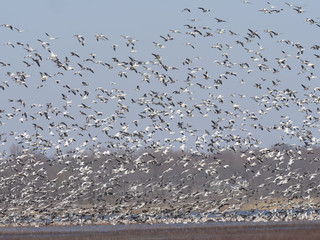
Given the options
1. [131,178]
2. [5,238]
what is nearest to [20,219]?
[5,238]

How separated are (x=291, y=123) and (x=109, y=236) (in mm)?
16358

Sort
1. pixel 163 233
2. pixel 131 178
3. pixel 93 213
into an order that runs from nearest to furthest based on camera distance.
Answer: pixel 163 233
pixel 93 213
pixel 131 178

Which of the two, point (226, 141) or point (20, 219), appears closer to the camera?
point (226, 141)

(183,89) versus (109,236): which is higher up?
(183,89)

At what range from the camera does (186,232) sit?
54594 millimetres

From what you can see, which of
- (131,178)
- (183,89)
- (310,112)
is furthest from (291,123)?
(131,178)

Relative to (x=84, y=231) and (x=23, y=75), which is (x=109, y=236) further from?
(x=23, y=75)

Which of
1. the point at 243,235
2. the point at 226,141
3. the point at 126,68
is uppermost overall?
the point at 126,68

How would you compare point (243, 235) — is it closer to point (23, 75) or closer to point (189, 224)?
point (189, 224)

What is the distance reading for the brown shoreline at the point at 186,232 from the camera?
50656mm

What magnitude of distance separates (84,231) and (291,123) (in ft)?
54.2

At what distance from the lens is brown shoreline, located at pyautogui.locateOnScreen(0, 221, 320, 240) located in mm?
50656

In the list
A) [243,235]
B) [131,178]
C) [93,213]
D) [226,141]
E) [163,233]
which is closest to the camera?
[243,235]

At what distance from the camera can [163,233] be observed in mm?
55281
